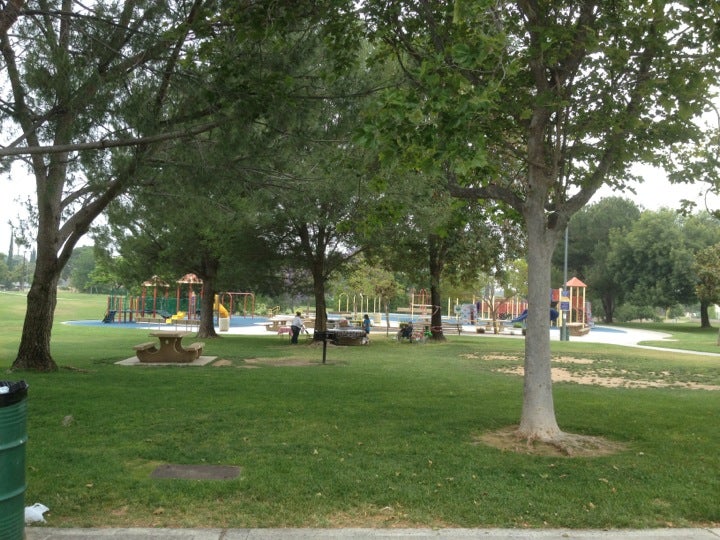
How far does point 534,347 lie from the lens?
7.14 m

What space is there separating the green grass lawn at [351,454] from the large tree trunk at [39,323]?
2.12ft

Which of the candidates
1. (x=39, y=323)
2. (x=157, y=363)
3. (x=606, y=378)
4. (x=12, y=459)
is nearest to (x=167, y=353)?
(x=157, y=363)

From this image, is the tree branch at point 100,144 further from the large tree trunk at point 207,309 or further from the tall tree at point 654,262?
the tall tree at point 654,262

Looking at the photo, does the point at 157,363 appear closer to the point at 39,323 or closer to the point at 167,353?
the point at 167,353

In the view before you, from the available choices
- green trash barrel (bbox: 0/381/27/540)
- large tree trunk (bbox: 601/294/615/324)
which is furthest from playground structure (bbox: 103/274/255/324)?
large tree trunk (bbox: 601/294/615/324)

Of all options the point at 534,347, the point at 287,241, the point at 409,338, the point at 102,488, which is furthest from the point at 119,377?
the point at 409,338

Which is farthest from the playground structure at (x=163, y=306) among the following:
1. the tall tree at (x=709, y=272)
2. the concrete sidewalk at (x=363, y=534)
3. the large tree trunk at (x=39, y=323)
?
the concrete sidewalk at (x=363, y=534)

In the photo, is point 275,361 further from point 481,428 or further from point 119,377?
point 481,428

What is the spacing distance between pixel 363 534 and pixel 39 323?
430 inches

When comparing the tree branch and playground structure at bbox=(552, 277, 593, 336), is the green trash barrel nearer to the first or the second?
the tree branch

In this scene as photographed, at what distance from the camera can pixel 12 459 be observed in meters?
3.63

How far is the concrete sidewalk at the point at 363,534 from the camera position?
4148 millimetres

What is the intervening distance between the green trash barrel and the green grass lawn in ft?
2.59

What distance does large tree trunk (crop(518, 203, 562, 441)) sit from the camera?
7.03 meters
